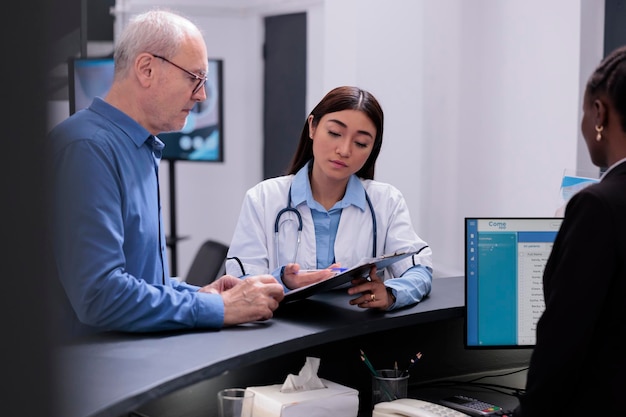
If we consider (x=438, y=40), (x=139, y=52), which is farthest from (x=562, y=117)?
(x=139, y=52)

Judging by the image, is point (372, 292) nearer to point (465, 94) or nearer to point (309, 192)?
point (309, 192)

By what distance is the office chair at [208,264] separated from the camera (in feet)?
13.1

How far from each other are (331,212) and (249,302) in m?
0.69

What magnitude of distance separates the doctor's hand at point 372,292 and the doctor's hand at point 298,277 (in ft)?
0.43

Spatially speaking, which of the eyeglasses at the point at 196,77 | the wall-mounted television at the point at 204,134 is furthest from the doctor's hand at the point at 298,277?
the wall-mounted television at the point at 204,134

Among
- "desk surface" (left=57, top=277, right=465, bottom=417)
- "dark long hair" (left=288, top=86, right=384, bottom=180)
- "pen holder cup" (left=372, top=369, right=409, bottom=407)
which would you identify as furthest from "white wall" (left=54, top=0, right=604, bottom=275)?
"pen holder cup" (left=372, top=369, right=409, bottom=407)

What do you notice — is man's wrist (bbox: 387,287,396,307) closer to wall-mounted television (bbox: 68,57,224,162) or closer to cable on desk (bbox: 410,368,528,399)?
cable on desk (bbox: 410,368,528,399)

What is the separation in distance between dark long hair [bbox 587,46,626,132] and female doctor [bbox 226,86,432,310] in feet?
3.12

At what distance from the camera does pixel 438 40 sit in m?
3.97

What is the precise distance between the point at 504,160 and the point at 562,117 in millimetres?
446

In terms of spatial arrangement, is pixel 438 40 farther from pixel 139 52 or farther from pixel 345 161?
pixel 139 52

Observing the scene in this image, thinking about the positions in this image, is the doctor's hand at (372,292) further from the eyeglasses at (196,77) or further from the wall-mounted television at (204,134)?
the wall-mounted television at (204,134)

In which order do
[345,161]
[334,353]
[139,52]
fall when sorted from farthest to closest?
[345,161], [334,353], [139,52]

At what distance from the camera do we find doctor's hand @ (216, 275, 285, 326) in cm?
156
